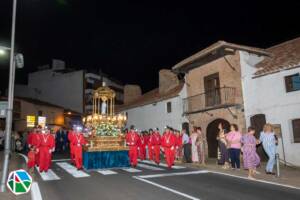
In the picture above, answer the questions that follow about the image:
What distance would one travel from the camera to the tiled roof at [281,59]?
607 inches

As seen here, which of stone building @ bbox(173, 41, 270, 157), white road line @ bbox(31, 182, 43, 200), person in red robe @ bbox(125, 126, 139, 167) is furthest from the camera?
stone building @ bbox(173, 41, 270, 157)

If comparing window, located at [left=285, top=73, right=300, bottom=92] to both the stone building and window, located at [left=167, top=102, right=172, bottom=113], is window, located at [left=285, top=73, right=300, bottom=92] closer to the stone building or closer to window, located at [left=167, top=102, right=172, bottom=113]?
the stone building

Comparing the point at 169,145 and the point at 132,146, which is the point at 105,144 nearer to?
the point at 132,146

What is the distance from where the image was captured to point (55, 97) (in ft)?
153

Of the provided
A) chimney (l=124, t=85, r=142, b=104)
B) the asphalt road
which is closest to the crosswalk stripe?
the asphalt road

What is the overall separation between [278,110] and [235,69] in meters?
4.05

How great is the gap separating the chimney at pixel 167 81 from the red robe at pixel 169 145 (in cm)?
1387

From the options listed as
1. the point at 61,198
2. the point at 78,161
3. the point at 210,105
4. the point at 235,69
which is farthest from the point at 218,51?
the point at 61,198

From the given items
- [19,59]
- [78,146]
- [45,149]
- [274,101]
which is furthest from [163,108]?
[19,59]

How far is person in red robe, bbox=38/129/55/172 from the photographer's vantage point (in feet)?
40.1

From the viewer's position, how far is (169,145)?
14.1 metres

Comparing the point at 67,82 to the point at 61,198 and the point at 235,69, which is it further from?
the point at 61,198

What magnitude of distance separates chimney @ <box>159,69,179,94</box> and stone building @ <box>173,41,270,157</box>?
15.2 feet

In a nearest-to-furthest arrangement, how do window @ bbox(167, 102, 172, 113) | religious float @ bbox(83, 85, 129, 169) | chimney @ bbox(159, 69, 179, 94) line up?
1. religious float @ bbox(83, 85, 129, 169)
2. window @ bbox(167, 102, 172, 113)
3. chimney @ bbox(159, 69, 179, 94)
